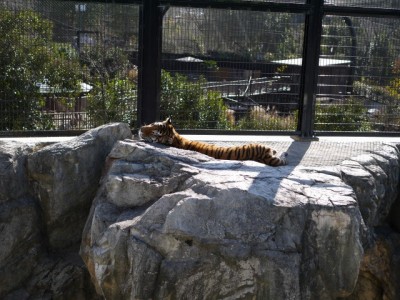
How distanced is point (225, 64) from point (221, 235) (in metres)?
3.48

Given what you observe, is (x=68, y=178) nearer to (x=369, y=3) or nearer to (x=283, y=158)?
(x=283, y=158)

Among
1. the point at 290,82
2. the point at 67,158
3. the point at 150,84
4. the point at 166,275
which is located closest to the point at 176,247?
the point at 166,275

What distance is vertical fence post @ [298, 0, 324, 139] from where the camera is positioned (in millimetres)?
7797

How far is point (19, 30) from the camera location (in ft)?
23.2

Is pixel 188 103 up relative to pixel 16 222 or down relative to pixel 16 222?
up

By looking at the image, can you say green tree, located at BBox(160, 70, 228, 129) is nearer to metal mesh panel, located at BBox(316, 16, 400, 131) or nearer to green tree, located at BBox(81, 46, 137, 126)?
green tree, located at BBox(81, 46, 137, 126)

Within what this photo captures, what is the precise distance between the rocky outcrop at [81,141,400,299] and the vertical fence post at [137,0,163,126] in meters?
2.18

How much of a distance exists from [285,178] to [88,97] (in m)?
3.03

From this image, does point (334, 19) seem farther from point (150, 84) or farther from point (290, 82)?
point (150, 84)

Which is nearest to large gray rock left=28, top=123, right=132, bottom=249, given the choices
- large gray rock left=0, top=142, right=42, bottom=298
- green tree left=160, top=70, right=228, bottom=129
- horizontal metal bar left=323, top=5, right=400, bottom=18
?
large gray rock left=0, top=142, right=42, bottom=298

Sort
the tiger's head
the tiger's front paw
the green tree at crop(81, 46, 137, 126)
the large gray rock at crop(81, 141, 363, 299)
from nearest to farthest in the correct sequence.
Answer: the large gray rock at crop(81, 141, 363, 299) < the tiger's front paw < the tiger's head < the green tree at crop(81, 46, 137, 126)

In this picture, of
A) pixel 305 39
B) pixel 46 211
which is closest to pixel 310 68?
pixel 305 39

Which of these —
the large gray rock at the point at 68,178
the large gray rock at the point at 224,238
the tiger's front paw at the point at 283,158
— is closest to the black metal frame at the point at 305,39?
the large gray rock at the point at 68,178

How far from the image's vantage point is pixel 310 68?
793 cm
